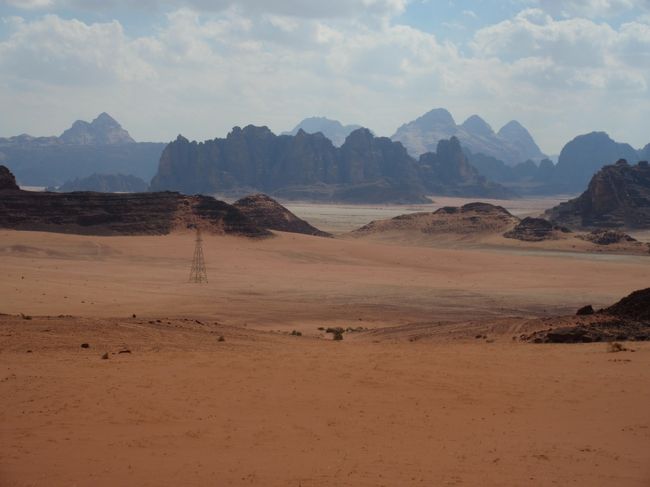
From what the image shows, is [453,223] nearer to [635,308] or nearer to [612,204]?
[612,204]

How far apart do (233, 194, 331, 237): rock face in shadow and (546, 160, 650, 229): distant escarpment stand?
1691 inches

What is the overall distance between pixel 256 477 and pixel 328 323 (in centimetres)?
1946

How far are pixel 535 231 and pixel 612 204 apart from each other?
25867mm

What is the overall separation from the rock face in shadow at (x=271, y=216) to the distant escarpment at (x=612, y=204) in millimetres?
42951

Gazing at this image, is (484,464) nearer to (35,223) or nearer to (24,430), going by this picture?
(24,430)

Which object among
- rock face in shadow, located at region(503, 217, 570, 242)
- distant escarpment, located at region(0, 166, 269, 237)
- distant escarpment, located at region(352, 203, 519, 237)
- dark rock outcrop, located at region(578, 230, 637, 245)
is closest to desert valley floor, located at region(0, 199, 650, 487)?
distant escarpment, located at region(0, 166, 269, 237)

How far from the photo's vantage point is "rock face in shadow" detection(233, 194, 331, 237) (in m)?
82.3

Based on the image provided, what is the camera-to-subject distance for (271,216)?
275ft

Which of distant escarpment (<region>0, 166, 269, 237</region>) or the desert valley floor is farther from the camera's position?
distant escarpment (<region>0, 166, 269, 237</region>)

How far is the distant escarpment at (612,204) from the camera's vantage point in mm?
103375

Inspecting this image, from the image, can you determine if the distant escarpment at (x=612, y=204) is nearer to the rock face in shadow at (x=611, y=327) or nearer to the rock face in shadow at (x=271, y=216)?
the rock face in shadow at (x=271, y=216)

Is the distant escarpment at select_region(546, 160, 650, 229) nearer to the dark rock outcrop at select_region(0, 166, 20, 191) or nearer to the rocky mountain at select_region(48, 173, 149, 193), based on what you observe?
the dark rock outcrop at select_region(0, 166, 20, 191)

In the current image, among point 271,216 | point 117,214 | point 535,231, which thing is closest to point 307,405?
point 117,214

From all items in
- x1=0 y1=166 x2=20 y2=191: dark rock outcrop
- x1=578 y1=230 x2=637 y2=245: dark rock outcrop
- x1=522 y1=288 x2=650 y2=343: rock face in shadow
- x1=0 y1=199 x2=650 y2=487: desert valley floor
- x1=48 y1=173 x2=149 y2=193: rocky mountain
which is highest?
x1=48 y1=173 x2=149 y2=193: rocky mountain
